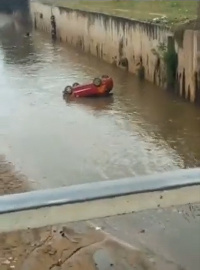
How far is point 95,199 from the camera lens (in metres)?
2.48

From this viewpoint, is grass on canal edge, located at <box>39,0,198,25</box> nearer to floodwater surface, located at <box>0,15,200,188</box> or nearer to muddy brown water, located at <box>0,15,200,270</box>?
floodwater surface, located at <box>0,15,200,188</box>

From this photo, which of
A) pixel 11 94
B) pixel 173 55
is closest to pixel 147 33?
pixel 173 55

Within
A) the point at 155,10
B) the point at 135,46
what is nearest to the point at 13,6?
the point at 155,10

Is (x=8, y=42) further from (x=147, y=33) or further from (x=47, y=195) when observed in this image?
(x=47, y=195)

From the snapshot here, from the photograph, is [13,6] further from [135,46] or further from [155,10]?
[135,46]

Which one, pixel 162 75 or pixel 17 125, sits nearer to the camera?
pixel 17 125

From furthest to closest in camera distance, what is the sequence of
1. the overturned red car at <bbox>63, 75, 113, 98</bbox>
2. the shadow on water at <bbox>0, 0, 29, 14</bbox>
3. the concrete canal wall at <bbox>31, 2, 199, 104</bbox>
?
1. the shadow on water at <bbox>0, 0, 29, 14</bbox>
2. the overturned red car at <bbox>63, 75, 113, 98</bbox>
3. the concrete canal wall at <bbox>31, 2, 199, 104</bbox>

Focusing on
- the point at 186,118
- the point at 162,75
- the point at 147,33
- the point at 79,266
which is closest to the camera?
the point at 79,266

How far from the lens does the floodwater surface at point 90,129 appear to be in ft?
47.7

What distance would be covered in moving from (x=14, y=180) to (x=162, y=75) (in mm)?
12256

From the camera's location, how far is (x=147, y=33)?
2567cm

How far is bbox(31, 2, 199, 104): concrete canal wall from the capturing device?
2183cm

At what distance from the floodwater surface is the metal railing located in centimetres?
1058

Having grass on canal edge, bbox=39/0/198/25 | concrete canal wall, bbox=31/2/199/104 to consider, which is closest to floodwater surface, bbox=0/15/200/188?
concrete canal wall, bbox=31/2/199/104
